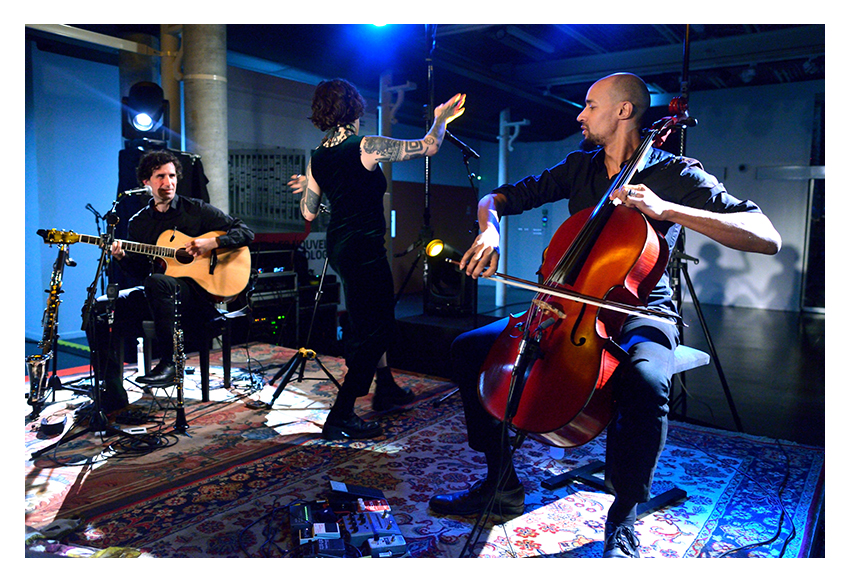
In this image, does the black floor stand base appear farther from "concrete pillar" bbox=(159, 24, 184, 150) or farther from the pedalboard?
"concrete pillar" bbox=(159, 24, 184, 150)

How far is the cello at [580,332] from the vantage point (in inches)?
60.1

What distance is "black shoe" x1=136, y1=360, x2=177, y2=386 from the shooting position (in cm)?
341

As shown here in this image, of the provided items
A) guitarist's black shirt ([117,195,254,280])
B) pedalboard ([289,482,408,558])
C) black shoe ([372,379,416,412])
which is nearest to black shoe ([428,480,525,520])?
pedalboard ([289,482,408,558])

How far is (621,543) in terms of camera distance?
5.52ft

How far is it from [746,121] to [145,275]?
8.26 metres

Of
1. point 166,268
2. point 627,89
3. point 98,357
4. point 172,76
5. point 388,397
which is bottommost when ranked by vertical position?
point 388,397

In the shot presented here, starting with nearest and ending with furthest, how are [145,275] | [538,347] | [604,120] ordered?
1. [538,347]
2. [604,120]
3. [145,275]

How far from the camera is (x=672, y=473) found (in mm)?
2381

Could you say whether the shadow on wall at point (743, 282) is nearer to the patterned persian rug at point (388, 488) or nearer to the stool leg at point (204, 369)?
the patterned persian rug at point (388, 488)

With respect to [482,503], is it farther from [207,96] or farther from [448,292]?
[207,96]

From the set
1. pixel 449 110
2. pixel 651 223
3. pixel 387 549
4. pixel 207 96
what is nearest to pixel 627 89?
pixel 651 223

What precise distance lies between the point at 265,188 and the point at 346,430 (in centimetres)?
425

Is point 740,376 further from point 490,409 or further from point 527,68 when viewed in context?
point 527,68
